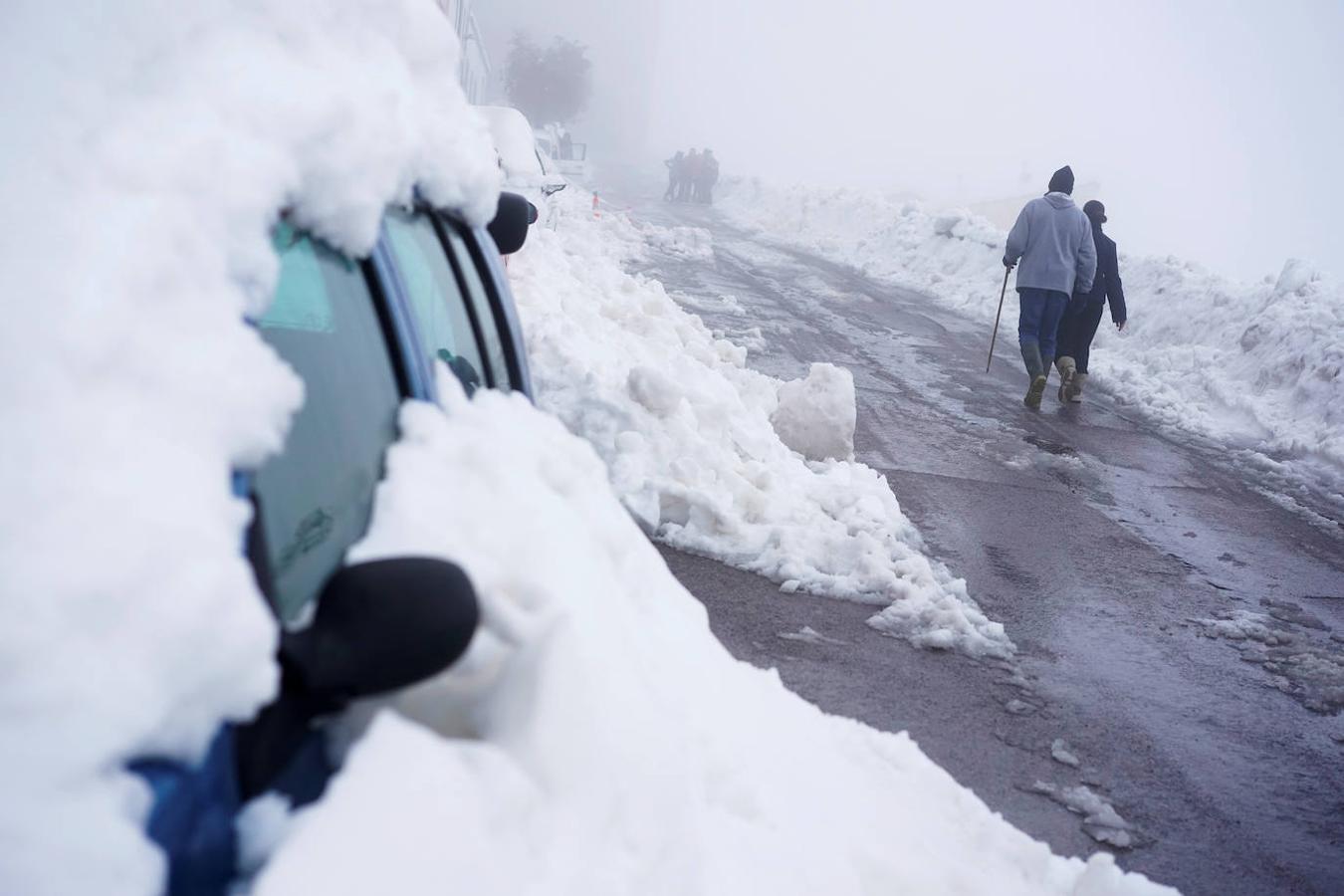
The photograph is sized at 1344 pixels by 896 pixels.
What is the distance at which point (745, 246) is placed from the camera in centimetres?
2462

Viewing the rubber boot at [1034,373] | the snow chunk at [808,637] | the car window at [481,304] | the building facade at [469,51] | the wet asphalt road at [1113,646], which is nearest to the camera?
the car window at [481,304]

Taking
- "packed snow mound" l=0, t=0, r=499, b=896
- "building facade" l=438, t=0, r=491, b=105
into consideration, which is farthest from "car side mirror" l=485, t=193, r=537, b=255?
"building facade" l=438, t=0, r=491, b=105

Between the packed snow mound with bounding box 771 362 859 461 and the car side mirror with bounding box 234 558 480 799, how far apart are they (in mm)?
5713

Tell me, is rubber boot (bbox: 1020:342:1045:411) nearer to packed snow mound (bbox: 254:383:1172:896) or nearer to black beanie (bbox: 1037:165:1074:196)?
black beanie (bbox: 1037:165:1074:196)

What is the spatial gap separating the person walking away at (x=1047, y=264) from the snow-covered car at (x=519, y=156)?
5.61 m

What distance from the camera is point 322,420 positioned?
1.45 meters

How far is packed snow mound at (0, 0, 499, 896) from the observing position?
0.88 meters

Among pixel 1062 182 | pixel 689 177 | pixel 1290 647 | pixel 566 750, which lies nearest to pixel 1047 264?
pixel 1062 182

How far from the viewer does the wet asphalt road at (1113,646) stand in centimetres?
366

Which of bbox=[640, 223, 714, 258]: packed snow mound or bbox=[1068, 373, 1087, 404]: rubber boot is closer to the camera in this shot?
bbox=[1068, 373, 1087, 404]: rubber boot

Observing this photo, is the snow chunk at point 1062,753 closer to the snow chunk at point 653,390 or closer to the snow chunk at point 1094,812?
the snow chunk at point 1094,812

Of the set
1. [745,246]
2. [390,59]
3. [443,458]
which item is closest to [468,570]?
[443,458]

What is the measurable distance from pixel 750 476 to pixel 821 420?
1194 mm

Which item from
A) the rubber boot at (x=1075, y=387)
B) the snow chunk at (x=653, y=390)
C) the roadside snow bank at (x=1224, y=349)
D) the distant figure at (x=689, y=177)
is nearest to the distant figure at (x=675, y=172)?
the distant figure at (x=689, y=177)
